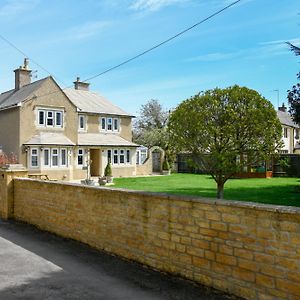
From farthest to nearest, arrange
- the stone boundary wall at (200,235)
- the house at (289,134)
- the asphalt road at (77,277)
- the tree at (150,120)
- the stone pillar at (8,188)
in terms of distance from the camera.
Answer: the tree at (150,120) → the house at (289,134) → the stone pillar at (8,188) → the asphalt road at (77,277) → the stone boundary wall at (200,235)

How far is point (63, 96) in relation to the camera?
106ft

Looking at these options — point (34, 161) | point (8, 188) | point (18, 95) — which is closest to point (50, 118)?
point (18, 95)

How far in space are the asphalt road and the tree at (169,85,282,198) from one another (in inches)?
282

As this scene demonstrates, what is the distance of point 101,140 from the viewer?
3547 cm

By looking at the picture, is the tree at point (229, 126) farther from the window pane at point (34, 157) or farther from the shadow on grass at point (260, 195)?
the window pane at point (34, 157)

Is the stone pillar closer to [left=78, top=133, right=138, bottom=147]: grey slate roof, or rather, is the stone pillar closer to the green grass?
the green grass

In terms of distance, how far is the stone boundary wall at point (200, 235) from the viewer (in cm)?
482

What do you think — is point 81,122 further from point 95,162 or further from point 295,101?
point 295,101

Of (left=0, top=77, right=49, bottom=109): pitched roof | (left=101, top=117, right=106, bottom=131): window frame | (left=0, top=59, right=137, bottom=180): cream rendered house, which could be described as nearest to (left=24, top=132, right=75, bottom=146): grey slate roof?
(left=0, top=59, right=137, bottom=180): cream rendered house

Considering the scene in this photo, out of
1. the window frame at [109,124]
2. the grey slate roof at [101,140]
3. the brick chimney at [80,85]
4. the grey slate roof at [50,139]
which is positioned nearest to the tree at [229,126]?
the grey slate roof at [50,139]

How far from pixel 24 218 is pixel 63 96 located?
2202cm

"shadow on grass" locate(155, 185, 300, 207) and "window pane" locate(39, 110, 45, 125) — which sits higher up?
"window pane" locate(39, 110, 45, 125)

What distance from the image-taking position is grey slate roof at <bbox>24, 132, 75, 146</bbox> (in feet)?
98.5

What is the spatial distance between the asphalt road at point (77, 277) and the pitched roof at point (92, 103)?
1105 inches
